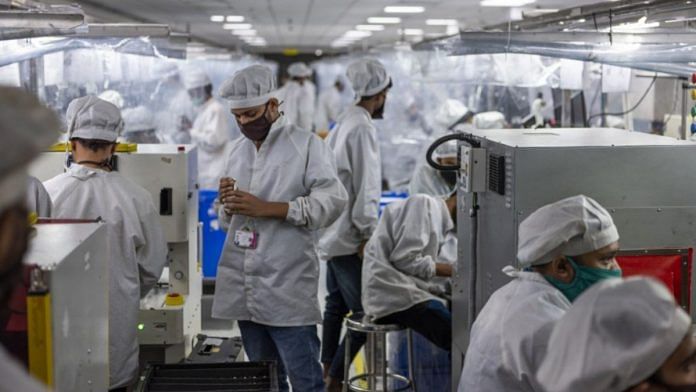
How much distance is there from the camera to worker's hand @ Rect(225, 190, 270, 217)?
11.2 feet

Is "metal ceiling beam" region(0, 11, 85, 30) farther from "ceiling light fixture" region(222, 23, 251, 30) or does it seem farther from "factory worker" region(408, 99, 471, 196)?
"ceiling light fixture" region(222, 23, 251, 30)

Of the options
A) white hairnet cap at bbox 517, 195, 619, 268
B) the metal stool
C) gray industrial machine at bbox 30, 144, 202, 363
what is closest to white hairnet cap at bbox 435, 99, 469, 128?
the metal stool

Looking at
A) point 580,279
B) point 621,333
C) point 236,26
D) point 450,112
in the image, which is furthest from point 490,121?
point 621,333

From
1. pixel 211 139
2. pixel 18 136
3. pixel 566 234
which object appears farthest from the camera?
pixel 211 139

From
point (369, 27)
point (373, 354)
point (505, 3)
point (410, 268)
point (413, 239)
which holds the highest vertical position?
point (369, 27)

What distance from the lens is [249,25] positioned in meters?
9.94

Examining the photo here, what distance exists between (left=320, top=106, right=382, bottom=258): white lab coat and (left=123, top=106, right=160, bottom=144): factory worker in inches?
→ 64.3

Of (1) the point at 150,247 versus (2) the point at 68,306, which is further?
(1) the point at 150,247

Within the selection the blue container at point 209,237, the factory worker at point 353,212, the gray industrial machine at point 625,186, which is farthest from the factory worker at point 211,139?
the gray industrial machine at point 625,186

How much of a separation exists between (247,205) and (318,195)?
0.29 m

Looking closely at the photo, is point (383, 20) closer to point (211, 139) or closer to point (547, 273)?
point (211, 139)

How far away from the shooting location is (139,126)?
6020 millimetres

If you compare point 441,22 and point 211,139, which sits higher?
point 441,22

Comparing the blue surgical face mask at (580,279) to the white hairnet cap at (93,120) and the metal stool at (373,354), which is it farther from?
the metal stool at (373,354)
